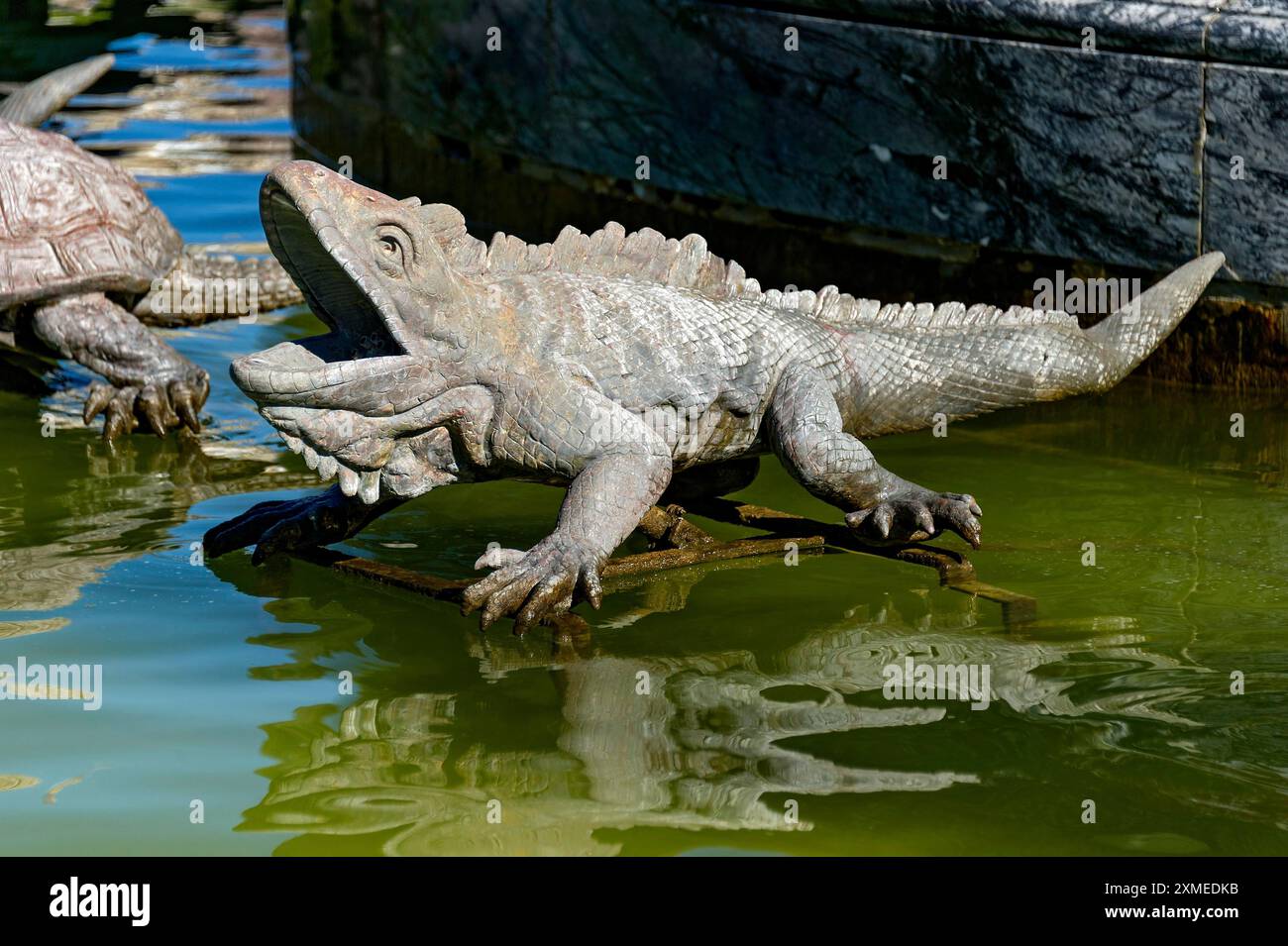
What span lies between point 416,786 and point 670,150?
18.0 ft

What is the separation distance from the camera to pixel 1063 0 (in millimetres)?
7922

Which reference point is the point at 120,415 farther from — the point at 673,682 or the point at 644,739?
the point at 644,739

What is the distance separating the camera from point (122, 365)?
8.12 metres

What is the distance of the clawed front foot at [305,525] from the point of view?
5914mm

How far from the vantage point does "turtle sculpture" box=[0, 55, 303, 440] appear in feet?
26.3

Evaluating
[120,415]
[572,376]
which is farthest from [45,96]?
[572,376]

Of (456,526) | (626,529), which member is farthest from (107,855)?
(456,526)

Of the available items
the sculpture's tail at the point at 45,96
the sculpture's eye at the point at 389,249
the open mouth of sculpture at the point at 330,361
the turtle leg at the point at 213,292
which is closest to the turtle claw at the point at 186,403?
the turtle leg at the point at 213,292

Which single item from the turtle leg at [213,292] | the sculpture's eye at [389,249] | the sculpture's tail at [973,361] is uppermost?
the sculpture's eye at [389,249]

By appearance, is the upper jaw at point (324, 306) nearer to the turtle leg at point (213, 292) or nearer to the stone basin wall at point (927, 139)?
the turtle leg at point (213, 292)

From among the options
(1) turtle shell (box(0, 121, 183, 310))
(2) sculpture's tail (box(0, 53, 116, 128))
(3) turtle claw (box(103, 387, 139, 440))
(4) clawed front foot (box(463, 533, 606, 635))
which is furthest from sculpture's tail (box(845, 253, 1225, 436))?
(2) sculpture's tail (box(0, 53, 116, 128))

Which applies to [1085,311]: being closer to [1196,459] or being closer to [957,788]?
[1196,459]

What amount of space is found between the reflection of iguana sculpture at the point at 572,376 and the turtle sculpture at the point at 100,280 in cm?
212

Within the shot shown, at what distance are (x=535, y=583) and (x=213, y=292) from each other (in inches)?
171
